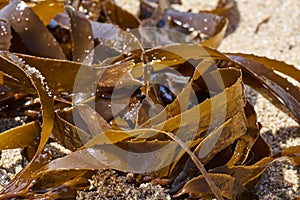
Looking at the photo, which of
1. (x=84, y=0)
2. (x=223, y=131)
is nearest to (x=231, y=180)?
(x=223, y=131)

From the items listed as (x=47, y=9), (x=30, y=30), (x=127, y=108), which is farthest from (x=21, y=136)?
(x=47, y=9)

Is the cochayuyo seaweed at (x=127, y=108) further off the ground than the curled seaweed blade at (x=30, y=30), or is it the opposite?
the curled seaweed blade at (x=30, y=30)

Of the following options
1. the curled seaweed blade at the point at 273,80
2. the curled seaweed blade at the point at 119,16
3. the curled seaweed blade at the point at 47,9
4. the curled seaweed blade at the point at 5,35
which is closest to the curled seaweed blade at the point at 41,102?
the curled seaweed blade at the point at 5,35

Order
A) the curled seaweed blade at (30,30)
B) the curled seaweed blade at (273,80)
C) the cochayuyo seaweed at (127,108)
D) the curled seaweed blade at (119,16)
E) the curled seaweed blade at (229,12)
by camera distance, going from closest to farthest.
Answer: the cochayuyo seaweed at (127,108) < the curled seaweed blade at (273,80) < the curled seaweed blade at (30,30) < the curled seaweed blade at (119,16) < the curled seaweed blade at (229,12)

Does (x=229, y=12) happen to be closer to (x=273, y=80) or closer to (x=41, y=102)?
(x=273, y=80)

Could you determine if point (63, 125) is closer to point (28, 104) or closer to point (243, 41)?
point (28, 104)

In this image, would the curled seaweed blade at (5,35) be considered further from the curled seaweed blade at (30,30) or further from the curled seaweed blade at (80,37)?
the curled seaweed blade at (80,37)

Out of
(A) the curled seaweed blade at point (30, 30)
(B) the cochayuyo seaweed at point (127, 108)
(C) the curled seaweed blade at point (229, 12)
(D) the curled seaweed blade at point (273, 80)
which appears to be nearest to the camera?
(B) the cochayuyo seaweed at point (127, 108)

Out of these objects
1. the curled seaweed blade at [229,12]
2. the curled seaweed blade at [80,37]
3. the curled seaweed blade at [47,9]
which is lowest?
the curled seaweed blade at [229,12]

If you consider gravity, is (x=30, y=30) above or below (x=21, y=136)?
above
